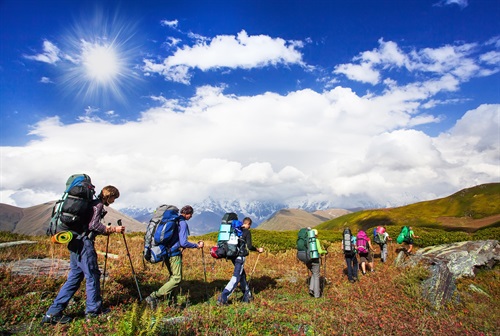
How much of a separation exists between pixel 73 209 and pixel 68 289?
1.73 meters

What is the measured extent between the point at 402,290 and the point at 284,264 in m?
7.68

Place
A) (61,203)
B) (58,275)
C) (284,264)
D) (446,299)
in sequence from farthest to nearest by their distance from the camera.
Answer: (284,264) → (446,299) → (58,275) → (61,203)

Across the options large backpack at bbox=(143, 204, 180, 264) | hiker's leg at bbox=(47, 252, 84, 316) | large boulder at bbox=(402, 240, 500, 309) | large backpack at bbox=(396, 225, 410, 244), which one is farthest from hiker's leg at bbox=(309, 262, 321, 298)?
large backpack at bbox=(396, 225, 410, 244)

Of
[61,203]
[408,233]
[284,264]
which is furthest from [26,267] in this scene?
[408,233]

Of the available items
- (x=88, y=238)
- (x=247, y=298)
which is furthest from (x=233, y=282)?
(x=88, y=238)

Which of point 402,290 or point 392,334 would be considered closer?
point 392,334

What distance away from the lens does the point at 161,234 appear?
7.55 metres

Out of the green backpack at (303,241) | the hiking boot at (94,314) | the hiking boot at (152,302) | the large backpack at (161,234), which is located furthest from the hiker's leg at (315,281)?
the hiking boot at (94,314)

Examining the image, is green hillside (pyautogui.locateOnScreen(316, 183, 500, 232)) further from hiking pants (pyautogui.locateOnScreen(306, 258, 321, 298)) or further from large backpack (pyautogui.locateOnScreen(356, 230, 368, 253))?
hiking pants (pyautogui.locateOnScreen(306, 258, 321, 298))

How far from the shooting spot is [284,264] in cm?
1827

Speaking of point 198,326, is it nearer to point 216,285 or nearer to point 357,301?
point 216,285

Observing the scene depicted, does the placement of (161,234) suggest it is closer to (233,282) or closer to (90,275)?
(90,275)

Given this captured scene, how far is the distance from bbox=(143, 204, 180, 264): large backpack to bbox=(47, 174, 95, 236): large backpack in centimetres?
168

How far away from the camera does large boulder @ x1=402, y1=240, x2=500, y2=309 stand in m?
10.4
